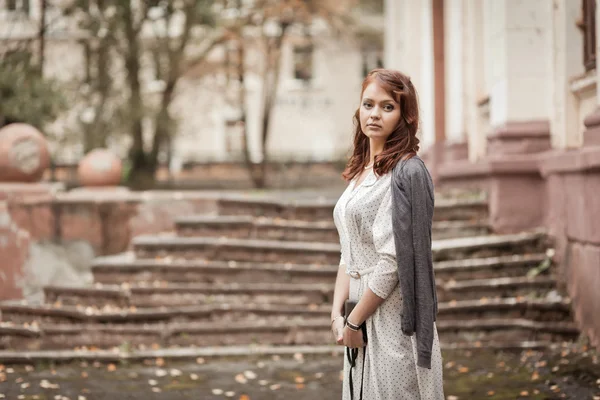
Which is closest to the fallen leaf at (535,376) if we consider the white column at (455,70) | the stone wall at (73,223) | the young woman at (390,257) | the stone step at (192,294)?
the stone step at (192,294)

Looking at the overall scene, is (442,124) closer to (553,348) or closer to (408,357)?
(553,348)

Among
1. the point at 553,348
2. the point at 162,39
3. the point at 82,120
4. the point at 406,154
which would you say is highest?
the point at 162,39

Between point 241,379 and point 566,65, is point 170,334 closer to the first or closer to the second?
point 241,379

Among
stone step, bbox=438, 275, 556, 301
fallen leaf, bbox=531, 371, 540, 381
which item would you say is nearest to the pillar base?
stone step, bbox=438, 275, 556, 301

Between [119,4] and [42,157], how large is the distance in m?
8.64

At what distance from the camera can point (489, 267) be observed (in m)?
7.92

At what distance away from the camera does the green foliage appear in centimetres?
1302

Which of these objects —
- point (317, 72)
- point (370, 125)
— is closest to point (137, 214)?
point (370, 125)

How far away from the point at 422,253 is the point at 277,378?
12.2ft

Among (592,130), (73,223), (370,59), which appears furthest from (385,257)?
(370,59)

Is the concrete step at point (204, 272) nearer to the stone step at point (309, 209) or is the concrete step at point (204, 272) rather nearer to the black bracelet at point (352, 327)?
the stone step at point (309, 209)

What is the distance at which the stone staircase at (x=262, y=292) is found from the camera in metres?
7.44

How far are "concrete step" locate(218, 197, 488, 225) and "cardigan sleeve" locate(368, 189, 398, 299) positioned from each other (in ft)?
20.3

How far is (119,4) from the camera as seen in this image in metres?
17.5
